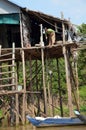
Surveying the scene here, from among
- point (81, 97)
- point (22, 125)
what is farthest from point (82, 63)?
point (22, 125)

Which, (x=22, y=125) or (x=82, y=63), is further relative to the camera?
(x=82, y=63)

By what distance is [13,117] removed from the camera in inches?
889

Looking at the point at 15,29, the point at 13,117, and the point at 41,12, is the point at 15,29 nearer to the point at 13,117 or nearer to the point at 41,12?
the point at 41,12

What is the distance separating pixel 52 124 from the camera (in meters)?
20.0

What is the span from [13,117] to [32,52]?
139 inches

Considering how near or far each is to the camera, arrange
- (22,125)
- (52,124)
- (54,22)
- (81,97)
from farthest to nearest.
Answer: (81,97) < (54,22) < (22,125) < (52,124)

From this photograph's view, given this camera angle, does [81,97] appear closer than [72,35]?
No

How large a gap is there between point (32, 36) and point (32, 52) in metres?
1.07

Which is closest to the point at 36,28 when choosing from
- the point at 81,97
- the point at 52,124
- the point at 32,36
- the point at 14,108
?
the point at 32,36

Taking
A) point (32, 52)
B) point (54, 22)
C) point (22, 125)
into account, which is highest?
point (54, 22)

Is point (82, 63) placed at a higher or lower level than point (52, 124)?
higher

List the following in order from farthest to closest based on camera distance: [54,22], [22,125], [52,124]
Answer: [54,22] < [22,125] < [52,124]

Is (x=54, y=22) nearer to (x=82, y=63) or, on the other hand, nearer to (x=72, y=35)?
(x=72, y=35)

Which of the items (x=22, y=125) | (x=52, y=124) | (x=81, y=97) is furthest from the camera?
(x=81, y=97)
